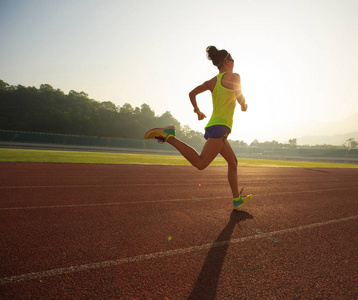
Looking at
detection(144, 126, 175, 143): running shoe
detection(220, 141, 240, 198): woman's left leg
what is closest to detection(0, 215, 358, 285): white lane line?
detection(220, 141, 240, 198): woman's left leg

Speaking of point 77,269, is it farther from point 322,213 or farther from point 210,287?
point 322,213

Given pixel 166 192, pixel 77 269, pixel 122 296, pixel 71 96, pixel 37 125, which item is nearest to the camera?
pixel 122 296

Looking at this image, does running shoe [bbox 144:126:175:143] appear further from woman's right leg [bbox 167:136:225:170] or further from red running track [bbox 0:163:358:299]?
red running track [bbox 0:163:358:299]

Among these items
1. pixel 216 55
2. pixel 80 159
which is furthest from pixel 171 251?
pixel 80 159

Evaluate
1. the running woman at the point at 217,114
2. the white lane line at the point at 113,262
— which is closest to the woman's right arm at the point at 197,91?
the running woman at the point at 217,114

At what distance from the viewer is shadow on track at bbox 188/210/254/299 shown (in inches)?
65.4

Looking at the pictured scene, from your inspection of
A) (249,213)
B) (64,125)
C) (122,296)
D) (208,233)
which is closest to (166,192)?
(249,213)

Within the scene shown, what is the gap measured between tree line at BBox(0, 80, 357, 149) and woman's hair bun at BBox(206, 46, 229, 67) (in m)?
70.7

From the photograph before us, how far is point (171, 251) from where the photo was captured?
233cm

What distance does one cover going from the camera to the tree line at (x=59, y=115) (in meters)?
61.3

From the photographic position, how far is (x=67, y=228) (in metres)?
2.87

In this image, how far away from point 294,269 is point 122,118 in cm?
8061

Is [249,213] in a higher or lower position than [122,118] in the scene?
lower

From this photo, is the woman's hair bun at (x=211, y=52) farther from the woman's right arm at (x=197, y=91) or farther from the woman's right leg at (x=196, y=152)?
the woman's right leg at (x=196, y=152)
